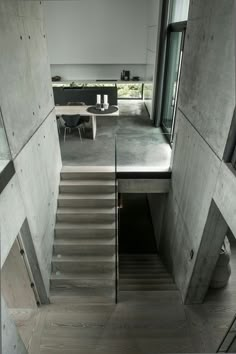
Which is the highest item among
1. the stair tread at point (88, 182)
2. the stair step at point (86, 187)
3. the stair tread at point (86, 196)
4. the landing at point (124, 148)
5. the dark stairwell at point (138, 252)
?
the landing at point (124, 148)

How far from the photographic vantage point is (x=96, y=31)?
9.08m

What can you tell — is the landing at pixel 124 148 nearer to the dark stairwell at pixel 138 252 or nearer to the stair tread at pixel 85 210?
the stair tread at pixel 85 210

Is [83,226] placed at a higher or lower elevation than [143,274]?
higher

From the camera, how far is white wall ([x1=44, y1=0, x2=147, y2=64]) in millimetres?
8727

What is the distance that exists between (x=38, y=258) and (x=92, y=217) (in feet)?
4.91

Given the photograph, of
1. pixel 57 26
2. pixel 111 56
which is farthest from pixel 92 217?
pixel 57 26

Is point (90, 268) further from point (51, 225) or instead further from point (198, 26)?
point (198, 26)

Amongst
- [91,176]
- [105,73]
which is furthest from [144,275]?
[105,73]

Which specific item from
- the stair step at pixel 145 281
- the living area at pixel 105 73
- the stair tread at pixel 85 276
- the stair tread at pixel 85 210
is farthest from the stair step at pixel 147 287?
the living area at pixel 105 73

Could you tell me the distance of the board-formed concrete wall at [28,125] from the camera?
2668mm

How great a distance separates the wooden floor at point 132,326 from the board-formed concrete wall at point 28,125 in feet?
2.29

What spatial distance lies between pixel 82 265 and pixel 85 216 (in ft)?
3.05

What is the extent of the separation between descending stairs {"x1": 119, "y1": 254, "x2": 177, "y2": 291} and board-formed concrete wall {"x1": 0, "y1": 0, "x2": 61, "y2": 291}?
1692 millimetres

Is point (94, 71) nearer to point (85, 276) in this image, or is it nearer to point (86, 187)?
point (86, 187)
